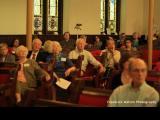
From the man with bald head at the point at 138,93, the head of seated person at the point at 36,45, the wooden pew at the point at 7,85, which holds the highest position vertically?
the head of seated person at the point at 36,45

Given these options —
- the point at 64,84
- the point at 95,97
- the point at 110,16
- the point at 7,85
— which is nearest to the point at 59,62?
the point at 7,85

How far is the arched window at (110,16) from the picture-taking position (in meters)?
16.3

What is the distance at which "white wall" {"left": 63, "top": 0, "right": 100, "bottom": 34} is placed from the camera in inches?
577

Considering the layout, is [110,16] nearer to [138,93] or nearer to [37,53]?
[37,53]

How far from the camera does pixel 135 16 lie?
1789 centimetres

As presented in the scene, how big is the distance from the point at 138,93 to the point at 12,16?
10.9 metres

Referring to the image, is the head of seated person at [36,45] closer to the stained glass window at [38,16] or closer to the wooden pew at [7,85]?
the wooden pew at [7,85]

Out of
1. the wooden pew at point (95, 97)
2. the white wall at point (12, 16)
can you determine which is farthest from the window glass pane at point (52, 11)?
the wooden pew at point (95, 97)

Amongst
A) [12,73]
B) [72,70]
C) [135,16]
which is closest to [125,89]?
[12,73]

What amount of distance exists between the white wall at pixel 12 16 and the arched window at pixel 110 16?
379 centimetres

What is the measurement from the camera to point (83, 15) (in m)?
15.1

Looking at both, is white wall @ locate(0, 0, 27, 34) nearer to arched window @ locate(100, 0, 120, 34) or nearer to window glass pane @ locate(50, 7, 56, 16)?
window glass pane @ locate(50, 7, 56, 16)

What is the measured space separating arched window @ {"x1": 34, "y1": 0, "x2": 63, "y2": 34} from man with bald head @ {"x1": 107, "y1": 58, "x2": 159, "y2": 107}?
1141 cm
